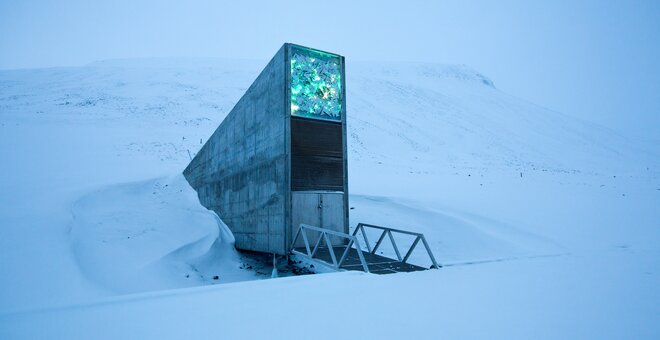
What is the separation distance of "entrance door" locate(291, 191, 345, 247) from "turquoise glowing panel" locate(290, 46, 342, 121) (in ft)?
7.18

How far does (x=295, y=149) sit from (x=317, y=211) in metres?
1.81

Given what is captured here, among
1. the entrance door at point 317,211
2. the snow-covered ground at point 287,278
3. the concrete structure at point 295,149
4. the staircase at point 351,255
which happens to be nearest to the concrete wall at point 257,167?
the concrete structure at point 295,149

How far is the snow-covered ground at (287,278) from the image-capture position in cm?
379

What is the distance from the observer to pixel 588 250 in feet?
29.6

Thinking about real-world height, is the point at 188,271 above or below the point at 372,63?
below

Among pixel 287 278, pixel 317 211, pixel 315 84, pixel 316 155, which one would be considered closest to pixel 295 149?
pixel 316 155

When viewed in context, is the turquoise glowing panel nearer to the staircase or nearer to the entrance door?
the entrance door

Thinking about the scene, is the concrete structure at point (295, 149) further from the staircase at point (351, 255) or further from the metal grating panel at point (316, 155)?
the staircase at point (351, 255)

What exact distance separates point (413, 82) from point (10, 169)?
189ft

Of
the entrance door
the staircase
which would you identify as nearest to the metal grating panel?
the entrance door

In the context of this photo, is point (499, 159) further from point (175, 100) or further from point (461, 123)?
point (175, 100)

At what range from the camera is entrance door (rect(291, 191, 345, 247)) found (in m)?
8.88

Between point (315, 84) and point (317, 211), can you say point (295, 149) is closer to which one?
point (317, 211)

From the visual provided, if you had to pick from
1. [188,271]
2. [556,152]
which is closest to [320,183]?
[188,271]
